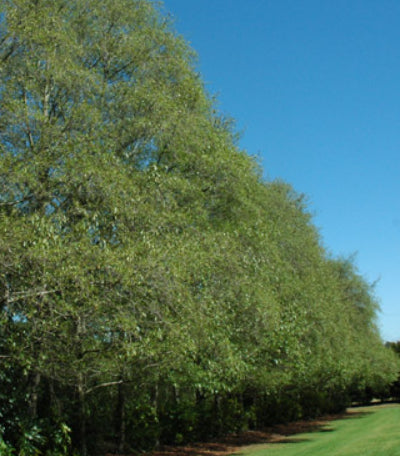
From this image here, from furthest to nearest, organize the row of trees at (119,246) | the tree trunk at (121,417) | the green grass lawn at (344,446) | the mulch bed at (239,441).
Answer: the mulch bed at (239,441), the green grass lawn at (344,446), the tree trunk at (121,417), the row of trees at (119,246)

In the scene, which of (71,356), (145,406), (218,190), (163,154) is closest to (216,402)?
(145,406)

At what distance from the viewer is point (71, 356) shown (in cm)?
1267

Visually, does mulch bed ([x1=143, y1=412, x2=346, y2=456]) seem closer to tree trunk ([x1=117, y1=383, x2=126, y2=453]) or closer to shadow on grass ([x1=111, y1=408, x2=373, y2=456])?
shadow on grass ([x1=111, y1=408, x2=373, y2=456])

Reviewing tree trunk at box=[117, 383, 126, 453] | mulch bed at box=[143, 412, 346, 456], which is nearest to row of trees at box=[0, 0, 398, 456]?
tree trunk at box=[117, 383, 126, 453]

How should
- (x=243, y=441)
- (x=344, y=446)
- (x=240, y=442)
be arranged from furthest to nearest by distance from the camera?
(x=243, y=441) → (x=240, y=442) → (x=344, y=446)

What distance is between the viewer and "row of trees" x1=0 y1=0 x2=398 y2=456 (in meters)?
12.0

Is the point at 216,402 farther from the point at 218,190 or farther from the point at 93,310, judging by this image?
the point at 93,310

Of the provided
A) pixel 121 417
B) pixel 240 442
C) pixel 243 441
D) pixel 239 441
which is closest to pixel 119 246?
Answer: pixel 121 417

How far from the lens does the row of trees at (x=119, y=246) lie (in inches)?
471

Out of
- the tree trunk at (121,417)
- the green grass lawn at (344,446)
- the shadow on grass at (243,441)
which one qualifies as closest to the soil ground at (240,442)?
the shadow on grass at (243,441)

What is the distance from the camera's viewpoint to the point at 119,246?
534 inches

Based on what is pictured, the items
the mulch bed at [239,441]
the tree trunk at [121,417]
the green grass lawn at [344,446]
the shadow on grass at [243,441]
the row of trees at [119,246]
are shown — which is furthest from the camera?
the shadow on grass at [243,441]

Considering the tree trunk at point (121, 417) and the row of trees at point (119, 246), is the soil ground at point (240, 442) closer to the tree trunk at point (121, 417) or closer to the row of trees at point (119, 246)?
the row of trees at point (119, 246)

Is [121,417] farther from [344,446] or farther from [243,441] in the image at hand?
[243,441]
